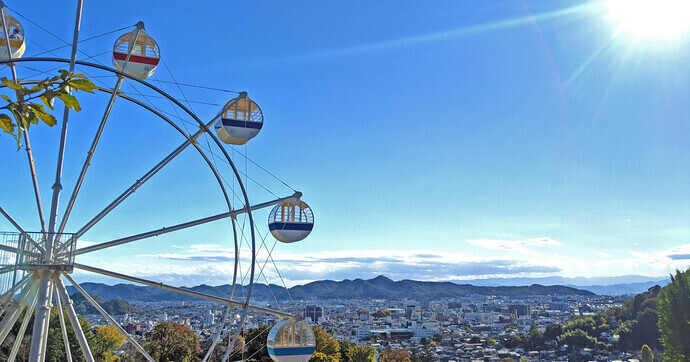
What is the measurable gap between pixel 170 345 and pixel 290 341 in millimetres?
26417

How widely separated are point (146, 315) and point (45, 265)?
Answer: 158441mm

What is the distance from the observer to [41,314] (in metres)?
13.1

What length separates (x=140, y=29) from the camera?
1562cm

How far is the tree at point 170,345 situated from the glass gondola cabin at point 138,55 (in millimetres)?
25663

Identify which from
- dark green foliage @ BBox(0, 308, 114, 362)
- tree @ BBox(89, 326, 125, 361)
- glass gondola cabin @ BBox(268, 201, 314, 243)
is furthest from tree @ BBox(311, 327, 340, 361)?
glass gondola cabin @ BBox(268, 201, 314, 243)

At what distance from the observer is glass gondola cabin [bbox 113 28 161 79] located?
643 inches

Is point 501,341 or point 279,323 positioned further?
point 501,341

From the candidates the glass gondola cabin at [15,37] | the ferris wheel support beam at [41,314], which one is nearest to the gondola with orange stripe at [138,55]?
the glass gondola cabin at [15,37]

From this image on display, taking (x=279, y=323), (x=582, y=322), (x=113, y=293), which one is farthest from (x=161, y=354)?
(x=113, y=293)

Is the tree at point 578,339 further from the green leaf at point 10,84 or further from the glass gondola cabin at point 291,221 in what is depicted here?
the green leaf at point 10,84

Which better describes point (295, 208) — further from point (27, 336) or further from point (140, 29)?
point (27, 336)

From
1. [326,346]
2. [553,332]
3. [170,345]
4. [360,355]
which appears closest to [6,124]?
[170,345]

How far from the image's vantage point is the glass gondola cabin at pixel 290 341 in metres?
16.7

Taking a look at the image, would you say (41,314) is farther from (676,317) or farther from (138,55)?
(676,317)
